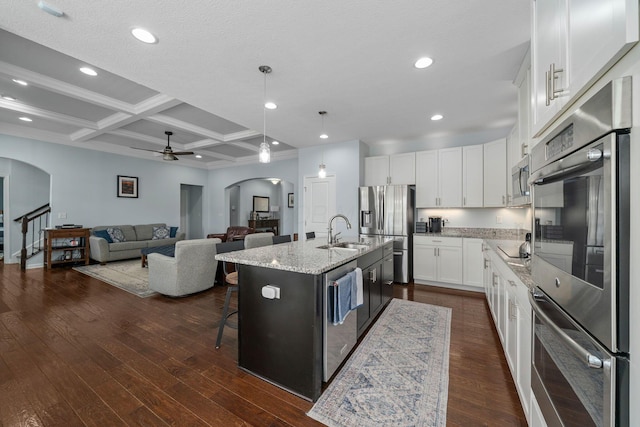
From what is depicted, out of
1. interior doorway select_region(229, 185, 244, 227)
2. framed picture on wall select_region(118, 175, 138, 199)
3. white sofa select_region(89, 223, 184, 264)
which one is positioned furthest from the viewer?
interior doorway select_region(229, 185, 244, 227)

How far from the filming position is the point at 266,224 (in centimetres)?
1043

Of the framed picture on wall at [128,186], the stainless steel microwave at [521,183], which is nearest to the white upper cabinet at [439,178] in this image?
the stainless steel microwave at [521,183]

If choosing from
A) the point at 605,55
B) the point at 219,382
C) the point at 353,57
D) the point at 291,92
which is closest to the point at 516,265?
the point at 605,55

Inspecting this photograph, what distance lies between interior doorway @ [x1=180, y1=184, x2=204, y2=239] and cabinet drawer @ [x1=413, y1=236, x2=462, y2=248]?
7.52 m

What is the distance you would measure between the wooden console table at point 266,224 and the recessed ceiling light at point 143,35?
8204 mm

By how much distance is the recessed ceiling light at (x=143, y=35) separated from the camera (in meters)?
2.00

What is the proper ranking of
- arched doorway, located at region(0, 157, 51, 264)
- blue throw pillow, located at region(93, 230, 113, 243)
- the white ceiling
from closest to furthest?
1. the white ceiling
2. arched doorway, located at region(0, 157, 51, 264)
3. blue throw pillow, located at region(93, 230, 113, 243)

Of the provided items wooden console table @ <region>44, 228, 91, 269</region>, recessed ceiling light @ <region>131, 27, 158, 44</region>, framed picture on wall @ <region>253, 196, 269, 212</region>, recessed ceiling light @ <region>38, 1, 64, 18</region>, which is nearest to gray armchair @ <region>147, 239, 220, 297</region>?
recessed ceiling light @ <region>131, 27, 158, 44</region>

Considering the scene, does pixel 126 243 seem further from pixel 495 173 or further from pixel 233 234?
pixel 495 173

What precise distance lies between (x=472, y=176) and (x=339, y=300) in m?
3.67

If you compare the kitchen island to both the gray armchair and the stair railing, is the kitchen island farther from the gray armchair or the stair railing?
the stair railing

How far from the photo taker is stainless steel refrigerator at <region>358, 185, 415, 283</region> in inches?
181

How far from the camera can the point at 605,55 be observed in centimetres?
75

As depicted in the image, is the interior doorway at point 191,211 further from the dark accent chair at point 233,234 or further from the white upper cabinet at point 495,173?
the white upper cabinet at point 495,173
